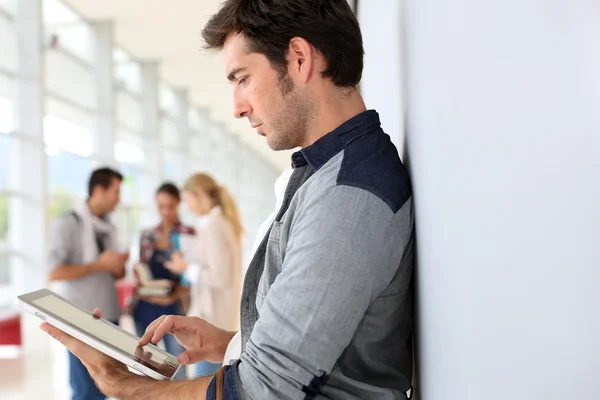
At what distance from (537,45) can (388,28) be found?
54.4 inches

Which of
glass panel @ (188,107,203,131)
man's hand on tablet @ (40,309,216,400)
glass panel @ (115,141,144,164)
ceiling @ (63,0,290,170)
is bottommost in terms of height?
man's hand on tablet @ (40,309,216,400)

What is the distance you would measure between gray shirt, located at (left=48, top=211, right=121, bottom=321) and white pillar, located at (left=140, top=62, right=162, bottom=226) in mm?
8148

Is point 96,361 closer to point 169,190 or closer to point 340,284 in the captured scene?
point 340,284

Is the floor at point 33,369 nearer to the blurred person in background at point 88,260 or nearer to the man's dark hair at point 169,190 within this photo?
the blurred person in background at point 88,260

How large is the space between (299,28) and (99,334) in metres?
0.85

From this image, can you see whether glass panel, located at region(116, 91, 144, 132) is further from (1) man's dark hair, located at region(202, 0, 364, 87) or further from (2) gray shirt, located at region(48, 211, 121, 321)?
(1) man's dark hair, located at region(202, 0, 364, 87)

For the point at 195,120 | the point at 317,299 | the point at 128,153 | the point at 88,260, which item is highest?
the point at 195,120

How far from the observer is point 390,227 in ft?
3.57

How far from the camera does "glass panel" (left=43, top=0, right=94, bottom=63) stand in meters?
9.16

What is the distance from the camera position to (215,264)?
170 inches

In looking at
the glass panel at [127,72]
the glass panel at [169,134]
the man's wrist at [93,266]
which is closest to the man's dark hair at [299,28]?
the man's wrist at [93,266]

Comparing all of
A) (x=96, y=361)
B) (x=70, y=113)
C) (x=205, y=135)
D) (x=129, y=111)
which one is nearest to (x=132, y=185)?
(x=129, y=111)

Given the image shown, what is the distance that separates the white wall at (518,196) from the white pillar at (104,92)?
972cm

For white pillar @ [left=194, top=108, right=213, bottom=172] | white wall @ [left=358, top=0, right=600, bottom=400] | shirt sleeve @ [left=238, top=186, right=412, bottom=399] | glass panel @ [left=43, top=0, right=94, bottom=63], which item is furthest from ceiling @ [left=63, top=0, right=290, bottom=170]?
white wall @ [left=358, top=0, right=600, bottom=400]
